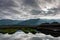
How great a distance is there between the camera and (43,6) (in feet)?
5.83

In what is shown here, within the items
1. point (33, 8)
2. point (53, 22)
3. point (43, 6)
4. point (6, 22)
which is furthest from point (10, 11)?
point (53, 22)

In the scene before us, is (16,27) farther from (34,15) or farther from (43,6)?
(43,6)

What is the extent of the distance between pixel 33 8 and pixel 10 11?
27cm

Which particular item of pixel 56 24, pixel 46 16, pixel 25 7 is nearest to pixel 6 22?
pixel 25 7

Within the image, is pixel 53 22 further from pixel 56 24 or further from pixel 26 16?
pixel 26 16

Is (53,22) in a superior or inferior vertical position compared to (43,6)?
inferior

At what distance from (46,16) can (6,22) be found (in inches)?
17.9

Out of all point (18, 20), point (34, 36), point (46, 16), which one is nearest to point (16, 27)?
point (18, 20)

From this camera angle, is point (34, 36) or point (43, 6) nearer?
point (34, 36)

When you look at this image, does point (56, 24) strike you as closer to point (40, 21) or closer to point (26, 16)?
point (40, 21)

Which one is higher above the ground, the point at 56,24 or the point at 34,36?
the point at 56,24

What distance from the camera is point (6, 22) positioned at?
1702 millimetres

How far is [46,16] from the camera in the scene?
5.63 feet

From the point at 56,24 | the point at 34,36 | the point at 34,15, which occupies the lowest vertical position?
the point at 34,36
